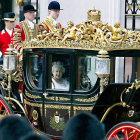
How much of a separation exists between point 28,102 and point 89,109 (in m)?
0.99

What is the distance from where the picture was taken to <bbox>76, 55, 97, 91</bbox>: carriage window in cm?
800

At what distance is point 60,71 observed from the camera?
8172 millimetres

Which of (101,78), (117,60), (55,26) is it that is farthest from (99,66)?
(55,26)

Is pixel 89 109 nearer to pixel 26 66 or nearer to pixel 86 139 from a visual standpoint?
pixel 26 66

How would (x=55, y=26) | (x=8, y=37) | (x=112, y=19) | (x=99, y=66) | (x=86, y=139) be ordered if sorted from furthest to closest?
(x=112, y=19) → (x=8, y=37) → (x=55, y=26) → (x=99, y=66) → (x=86, y=139)

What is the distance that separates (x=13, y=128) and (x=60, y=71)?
125 inches

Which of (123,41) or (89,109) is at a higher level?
(123,41)

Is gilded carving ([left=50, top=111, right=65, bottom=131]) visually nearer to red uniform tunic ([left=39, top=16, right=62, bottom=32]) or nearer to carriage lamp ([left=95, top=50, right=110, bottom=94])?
carriage lamp ([left=95, top=50, right=110, bottom=94])

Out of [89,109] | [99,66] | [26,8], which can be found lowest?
[89,109]

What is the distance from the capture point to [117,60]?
8.57m

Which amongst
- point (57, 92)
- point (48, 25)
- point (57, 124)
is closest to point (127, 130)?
point (57, 124)

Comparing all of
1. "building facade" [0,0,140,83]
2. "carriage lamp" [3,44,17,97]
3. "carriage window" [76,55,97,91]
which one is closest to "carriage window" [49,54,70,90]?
"carriage window" [76,55,97,91]

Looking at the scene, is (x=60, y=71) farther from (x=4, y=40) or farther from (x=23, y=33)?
(x=4, y=40)

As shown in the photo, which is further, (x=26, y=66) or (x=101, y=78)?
(x=26, y=66)
